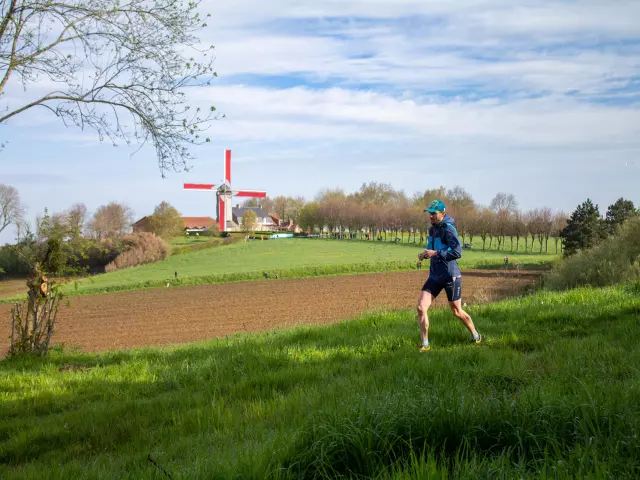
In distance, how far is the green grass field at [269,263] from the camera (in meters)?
49.5

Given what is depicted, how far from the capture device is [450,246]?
28.0 feet

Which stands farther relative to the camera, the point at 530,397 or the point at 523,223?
the point at 523,223

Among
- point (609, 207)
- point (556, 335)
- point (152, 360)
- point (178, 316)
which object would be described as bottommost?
point (178, 316)

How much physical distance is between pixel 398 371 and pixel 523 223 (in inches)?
3172

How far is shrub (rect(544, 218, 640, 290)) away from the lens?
19.0 metres

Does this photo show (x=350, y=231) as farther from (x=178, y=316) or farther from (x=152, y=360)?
(x=152, y=360)

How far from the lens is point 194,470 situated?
134 inches

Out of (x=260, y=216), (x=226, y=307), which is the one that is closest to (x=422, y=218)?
(x=226, y=307)

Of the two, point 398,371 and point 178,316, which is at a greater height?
point 398,371

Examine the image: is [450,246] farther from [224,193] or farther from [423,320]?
[224,193]

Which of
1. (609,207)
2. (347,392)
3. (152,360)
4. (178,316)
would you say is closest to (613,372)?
(347,392)

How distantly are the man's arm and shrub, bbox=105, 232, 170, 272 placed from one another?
62211 mm

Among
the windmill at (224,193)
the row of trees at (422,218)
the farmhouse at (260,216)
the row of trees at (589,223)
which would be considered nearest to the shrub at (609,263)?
the row of trees at (589,223)

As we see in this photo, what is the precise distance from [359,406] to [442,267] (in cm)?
504
